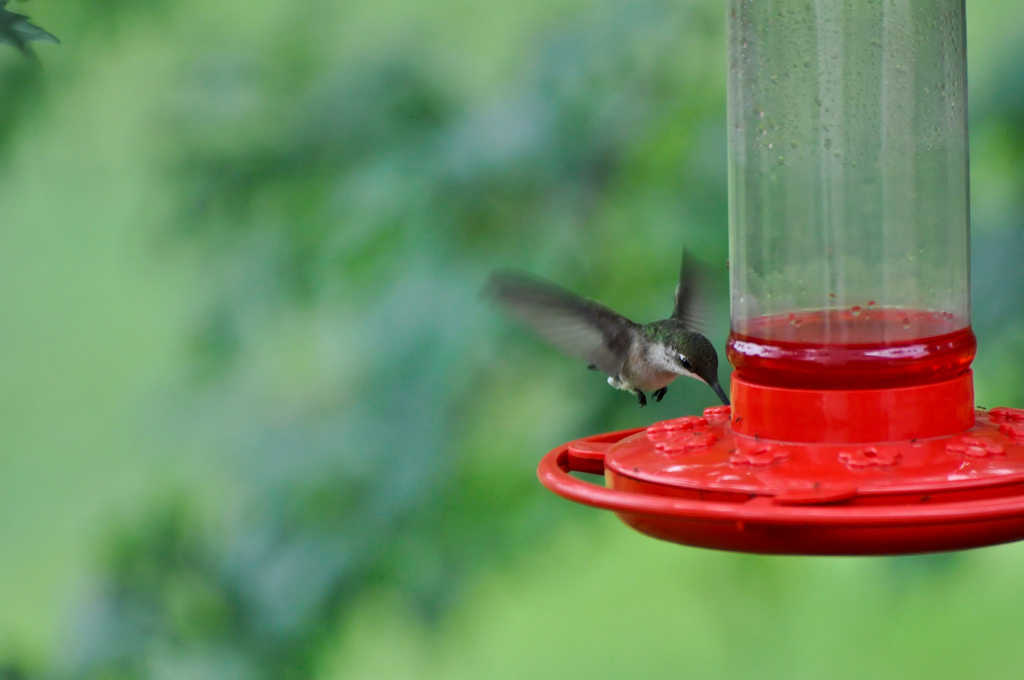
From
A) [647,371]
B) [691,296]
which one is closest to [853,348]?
[647,371]

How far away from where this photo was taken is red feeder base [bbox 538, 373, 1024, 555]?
132cm

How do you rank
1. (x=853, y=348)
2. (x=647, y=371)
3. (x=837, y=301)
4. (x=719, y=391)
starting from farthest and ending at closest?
(x=647, y=371), (x=719, y=391), (x=837, y=301), (x=853, y=348)

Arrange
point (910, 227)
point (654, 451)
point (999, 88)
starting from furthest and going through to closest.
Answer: point (999, 88), point (910, 227), point (654, 451)

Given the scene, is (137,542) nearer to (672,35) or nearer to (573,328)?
(573,328)

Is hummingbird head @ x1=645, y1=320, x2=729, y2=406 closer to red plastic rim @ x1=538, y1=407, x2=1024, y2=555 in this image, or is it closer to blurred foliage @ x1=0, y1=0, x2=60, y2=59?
red plastic rim @ x1=538, y1=407, x2=1024, y2=555

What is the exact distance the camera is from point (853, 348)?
64.8 inches

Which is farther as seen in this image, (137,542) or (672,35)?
(137,542)

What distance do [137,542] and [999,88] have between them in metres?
2.41

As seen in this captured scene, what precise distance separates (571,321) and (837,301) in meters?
1.00

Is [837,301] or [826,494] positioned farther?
[837,301]

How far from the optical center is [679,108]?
2.81 metres

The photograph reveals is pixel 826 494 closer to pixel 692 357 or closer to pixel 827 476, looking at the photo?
pixel 827 476

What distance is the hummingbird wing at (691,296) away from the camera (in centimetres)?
272

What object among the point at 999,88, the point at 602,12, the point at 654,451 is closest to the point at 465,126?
the point at 602,12
